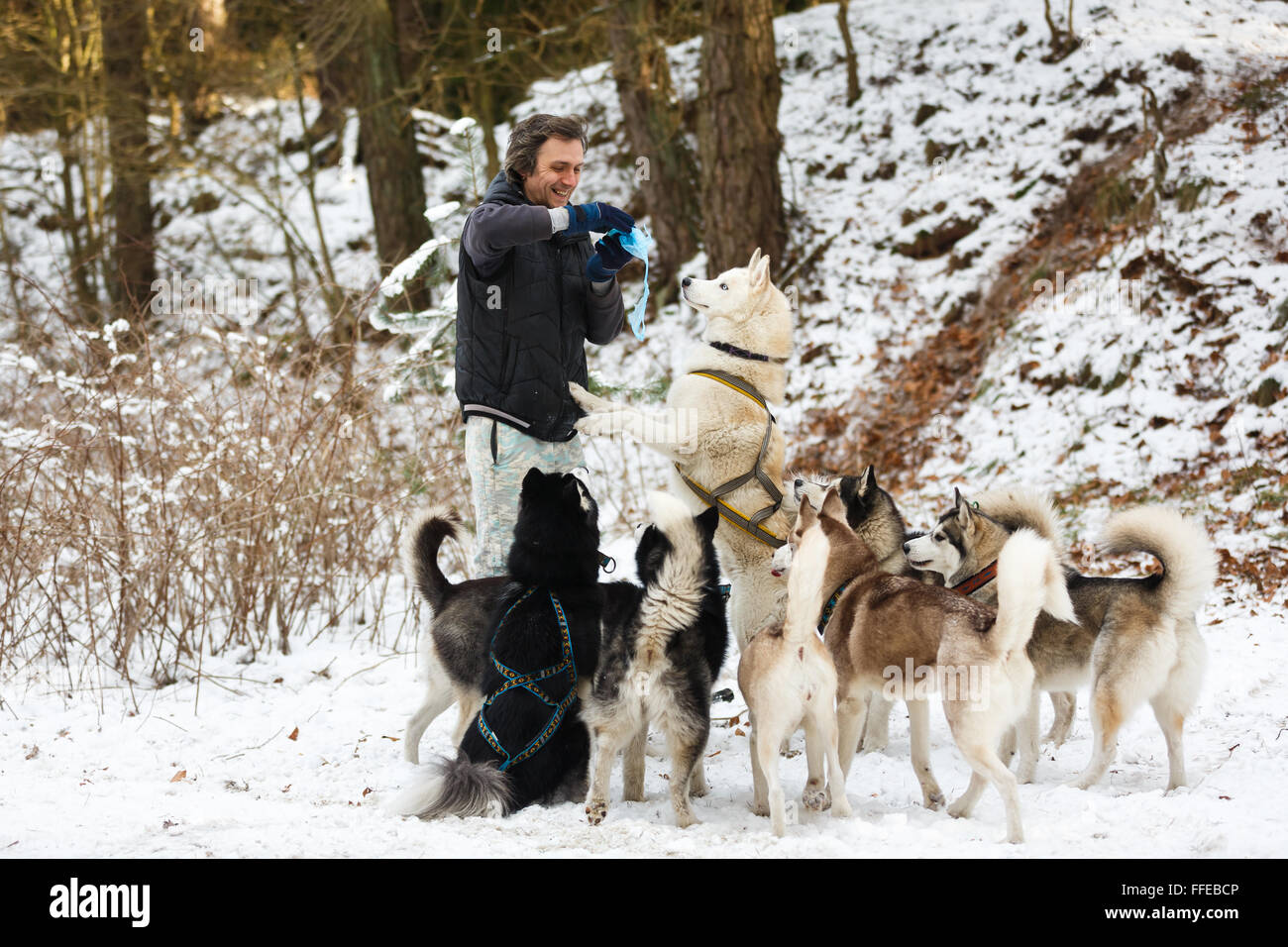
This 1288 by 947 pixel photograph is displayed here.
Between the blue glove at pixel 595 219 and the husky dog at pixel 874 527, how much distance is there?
1440mm

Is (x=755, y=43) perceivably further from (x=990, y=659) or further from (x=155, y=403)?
(x=990, y=659)

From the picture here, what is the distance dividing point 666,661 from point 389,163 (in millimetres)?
10747

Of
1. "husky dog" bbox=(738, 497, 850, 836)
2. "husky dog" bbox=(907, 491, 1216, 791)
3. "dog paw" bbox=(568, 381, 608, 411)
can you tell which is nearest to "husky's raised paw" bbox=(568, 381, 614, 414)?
"dog paw" bbox=(568, 381, 608, 411)

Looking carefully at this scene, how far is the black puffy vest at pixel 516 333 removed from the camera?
4387mm

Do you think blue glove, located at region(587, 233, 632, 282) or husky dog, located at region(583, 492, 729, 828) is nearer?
husky dog, located at region(583, 492, 729, 828)

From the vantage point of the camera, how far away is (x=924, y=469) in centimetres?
959

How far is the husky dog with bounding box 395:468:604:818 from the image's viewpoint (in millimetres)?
3988

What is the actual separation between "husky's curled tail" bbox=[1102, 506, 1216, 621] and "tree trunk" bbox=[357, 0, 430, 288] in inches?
408

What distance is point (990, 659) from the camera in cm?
346

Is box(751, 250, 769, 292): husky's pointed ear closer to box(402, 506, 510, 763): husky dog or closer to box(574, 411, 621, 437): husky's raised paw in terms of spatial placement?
box(574, 411, 621, 437): husky's raised paw

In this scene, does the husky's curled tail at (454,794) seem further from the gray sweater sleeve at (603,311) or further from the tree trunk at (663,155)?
the tree trunk at (663,155)

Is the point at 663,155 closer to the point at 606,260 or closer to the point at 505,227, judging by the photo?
the point at 606,260

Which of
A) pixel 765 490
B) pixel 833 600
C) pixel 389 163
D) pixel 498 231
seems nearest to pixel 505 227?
pixel 498 231

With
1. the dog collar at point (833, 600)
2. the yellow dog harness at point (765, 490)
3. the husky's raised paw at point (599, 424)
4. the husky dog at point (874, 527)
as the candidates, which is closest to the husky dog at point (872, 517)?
the husky dog at point (874, 527)
